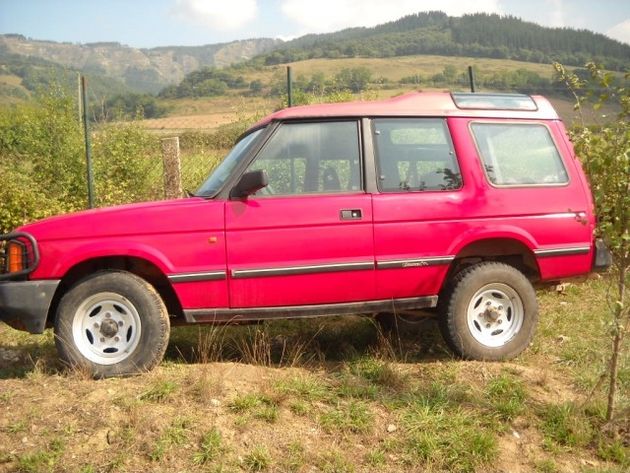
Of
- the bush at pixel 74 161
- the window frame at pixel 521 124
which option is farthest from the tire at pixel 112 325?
the bush at pixel 74 161

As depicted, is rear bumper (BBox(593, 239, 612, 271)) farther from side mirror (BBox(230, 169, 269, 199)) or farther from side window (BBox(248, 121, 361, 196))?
side mirror (BBox(230, 169, 269, 199))

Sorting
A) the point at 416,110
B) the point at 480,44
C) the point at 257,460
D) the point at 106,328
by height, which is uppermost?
the point at 480,44

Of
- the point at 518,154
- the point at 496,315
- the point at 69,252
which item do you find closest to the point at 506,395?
the point at 496,315

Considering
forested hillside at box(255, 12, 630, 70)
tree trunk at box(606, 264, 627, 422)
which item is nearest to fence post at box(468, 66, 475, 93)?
tree trunk at box(606, 264, 627, 422)

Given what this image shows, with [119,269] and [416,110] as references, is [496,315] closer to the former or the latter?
[416,110]

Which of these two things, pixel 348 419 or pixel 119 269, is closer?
pixel 348 419

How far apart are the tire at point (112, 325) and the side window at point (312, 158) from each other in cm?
121

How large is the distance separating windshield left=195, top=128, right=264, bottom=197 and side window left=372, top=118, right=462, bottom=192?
0.98 m

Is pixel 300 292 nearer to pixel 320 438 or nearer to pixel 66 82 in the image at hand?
pixel 320 438

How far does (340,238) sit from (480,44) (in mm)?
66779

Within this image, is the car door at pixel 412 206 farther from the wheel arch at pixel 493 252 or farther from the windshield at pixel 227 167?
the windshield at pixel 227 167

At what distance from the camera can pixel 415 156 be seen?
4598mm

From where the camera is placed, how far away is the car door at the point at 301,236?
426cm

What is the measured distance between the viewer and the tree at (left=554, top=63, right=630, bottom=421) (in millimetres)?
3326
